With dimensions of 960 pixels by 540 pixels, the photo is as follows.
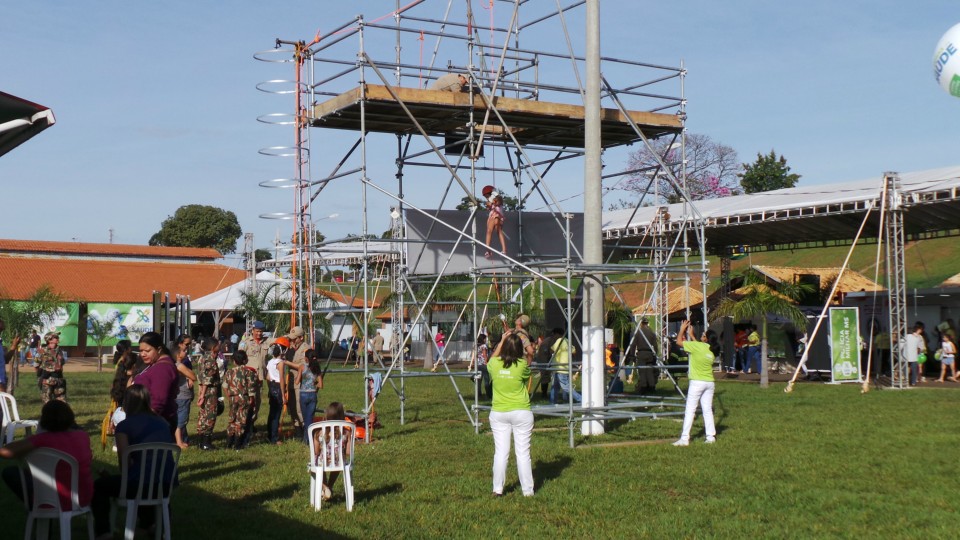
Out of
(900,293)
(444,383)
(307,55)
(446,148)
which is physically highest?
(307,55)

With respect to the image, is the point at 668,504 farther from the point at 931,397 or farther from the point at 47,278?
the point at 47,278

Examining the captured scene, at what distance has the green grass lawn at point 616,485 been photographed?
29.5ft

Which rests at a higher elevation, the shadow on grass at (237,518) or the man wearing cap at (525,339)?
the man wearing cap at (525,339)

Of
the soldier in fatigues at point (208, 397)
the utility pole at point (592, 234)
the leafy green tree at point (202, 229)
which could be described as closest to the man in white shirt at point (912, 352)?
the utility pole at point (592, 234)

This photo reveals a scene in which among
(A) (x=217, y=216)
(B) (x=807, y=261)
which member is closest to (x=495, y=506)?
(B) (x=807, y=261)

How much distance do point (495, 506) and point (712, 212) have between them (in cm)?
2283

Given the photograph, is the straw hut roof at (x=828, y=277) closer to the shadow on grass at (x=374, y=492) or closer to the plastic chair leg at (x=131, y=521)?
the shadow on grass at (x=374, y=492)

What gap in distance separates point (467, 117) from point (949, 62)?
7.46 meters

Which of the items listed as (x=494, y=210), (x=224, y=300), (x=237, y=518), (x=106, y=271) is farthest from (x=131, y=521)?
(x=106, y=271)

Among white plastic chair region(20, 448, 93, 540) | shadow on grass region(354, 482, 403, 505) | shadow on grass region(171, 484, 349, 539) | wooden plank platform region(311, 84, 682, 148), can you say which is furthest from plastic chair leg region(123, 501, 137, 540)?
wooden plank platform region(311, 84, 682, 148)

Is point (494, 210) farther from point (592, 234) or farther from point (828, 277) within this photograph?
point (828, 277)

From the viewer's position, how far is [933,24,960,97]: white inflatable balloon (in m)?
13.5

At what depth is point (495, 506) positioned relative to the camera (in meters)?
9.95

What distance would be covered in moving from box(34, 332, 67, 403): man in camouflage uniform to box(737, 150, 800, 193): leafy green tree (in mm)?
57119
